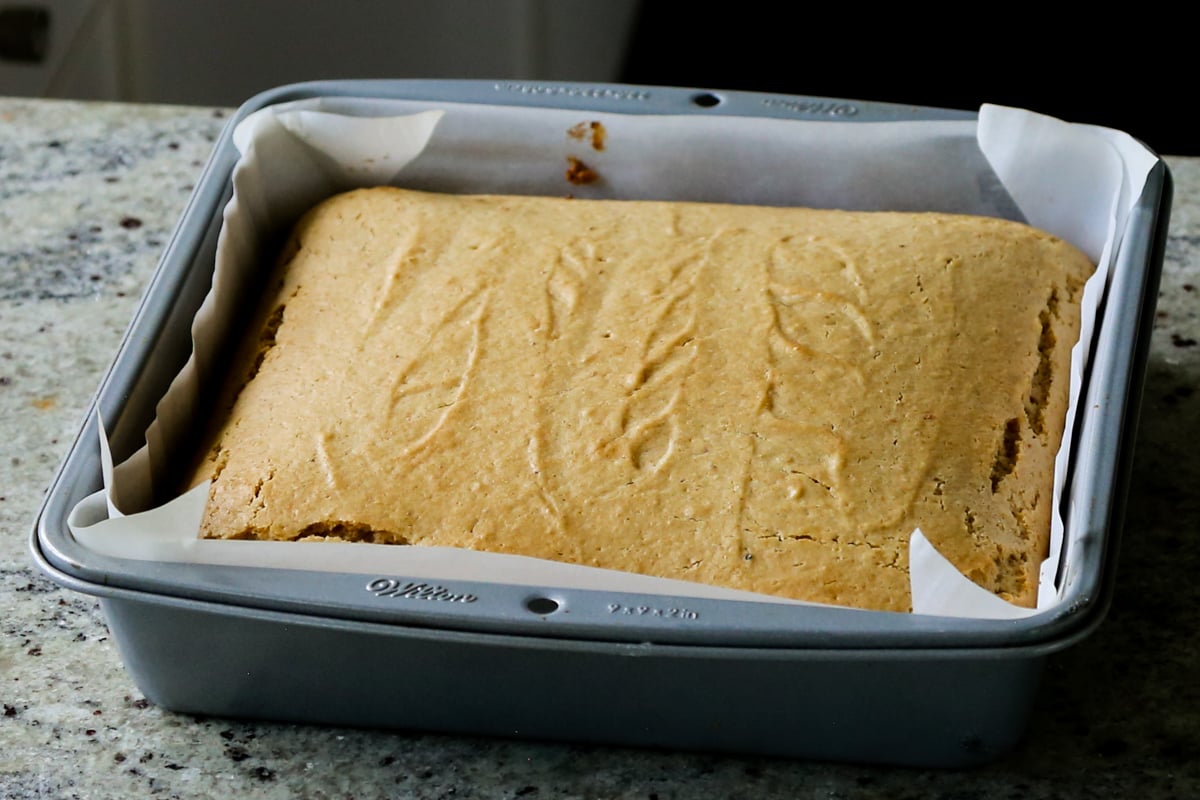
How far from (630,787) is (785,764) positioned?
0.12m

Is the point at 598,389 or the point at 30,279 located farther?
the point at 30,279

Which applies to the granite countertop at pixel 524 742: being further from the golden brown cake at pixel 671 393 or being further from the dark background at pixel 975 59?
the dark background at pixel 975 59

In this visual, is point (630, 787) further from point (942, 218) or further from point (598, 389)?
point (942, 218)

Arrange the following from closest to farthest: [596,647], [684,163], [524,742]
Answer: [596,647]
[524,742]
[684,163]

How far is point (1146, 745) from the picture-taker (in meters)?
1.06

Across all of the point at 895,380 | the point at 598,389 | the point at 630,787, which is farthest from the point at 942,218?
the point at 630,787

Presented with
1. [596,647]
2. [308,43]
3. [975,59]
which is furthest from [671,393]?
[308,43]

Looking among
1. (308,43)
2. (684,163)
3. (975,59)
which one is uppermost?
(684,163)

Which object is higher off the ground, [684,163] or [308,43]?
[684,163]

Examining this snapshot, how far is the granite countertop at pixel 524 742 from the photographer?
104cm

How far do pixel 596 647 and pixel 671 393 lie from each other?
11.4 inches

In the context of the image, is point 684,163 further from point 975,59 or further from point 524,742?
point 975,59

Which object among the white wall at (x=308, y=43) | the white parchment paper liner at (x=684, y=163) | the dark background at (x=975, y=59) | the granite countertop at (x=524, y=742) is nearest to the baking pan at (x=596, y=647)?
the granite countertop at (x=524, y=742)

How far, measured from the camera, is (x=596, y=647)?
36.4 inches
